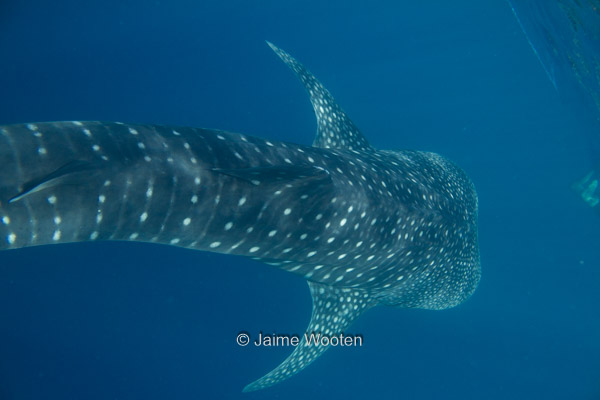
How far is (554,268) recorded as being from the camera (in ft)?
83.5

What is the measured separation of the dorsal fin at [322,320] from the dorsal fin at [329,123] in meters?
2.48

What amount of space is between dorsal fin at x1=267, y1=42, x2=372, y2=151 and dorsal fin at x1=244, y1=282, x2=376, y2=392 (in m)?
2.48

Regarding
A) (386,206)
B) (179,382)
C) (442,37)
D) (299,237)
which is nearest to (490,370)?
(179,382)

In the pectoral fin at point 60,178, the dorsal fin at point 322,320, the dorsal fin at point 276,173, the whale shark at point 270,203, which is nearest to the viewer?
the pectoral fin at point 60,178

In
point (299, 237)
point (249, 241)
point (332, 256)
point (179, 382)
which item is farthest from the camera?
point (179, 382)

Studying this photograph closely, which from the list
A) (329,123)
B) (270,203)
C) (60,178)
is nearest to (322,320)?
(270,203)

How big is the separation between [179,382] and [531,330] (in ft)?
55.7

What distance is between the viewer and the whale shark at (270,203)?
2689mm

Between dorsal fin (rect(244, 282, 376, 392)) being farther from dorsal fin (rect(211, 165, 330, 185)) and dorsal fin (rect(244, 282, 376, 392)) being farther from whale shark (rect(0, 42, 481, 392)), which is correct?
dorsal fin (rect(211, 165, 330, 185))

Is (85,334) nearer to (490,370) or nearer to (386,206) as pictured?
(386,206)

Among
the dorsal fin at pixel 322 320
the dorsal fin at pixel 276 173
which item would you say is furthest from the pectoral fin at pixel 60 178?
the dorsal fin at pixel 322 320

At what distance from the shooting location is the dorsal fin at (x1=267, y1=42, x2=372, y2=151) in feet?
20.6

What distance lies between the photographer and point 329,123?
628 centimetres

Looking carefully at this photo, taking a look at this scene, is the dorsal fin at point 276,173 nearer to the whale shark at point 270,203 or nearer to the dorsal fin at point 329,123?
the whale shark at point 270,203
